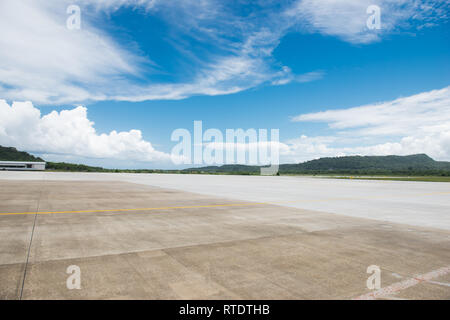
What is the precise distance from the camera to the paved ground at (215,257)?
4352mm

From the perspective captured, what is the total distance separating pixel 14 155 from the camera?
160 metres

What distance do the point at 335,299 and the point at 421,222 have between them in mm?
8849

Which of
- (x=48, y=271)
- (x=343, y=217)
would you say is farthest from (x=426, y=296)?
(x=343, y=217)

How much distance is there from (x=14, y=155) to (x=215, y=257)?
641 ft

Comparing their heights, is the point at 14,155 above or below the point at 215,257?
above

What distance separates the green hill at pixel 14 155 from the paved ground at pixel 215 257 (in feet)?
575

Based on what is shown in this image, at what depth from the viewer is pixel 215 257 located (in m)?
5.93

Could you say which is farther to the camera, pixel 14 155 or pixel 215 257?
pixel 14 155

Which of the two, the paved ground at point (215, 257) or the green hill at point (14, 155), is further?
the green hill at point (14, 155)

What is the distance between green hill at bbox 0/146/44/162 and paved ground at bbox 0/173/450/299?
175m

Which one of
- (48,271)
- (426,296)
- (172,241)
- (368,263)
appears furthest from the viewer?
(172,241)

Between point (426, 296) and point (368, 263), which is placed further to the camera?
point (368, 263)
